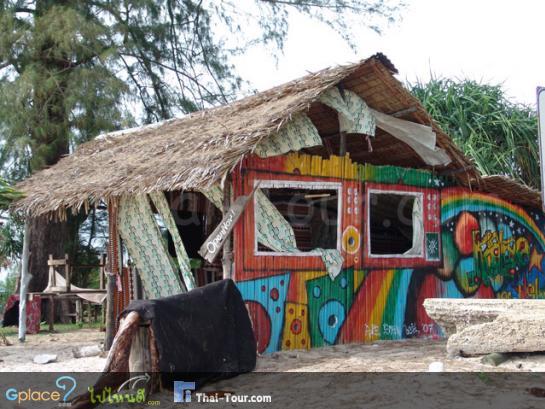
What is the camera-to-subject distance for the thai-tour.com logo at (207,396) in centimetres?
626

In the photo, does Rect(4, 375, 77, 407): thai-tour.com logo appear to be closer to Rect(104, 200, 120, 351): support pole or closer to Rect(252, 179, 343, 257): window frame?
Rect(104, 200, 120, 351): support pole

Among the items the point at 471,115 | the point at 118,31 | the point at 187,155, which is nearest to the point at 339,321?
the point at 187,155

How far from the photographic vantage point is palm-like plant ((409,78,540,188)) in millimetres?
18641

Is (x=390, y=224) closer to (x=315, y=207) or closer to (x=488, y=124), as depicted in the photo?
(x=315, y=207)

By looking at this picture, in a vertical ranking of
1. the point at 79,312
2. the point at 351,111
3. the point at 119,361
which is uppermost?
the point at 351,111

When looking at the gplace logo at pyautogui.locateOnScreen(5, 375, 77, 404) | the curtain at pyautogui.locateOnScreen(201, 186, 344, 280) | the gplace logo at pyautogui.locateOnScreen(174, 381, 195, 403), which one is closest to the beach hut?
the curtain at pyautogui.locateOnScreen(201, 186, 344, 280)

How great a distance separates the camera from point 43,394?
681 cm

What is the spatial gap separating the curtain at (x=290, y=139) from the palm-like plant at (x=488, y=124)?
989 cm

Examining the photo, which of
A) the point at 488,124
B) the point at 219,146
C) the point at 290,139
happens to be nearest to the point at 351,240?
the point at 290,139

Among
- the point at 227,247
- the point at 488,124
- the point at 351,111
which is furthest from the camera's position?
the point at 488,124

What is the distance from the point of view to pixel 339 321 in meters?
9.34

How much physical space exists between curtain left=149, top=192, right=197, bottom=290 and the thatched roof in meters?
0.50

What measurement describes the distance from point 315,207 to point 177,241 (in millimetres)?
4028

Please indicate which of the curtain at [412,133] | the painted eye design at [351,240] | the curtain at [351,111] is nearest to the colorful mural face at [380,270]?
the painted eye design at [351,240]
